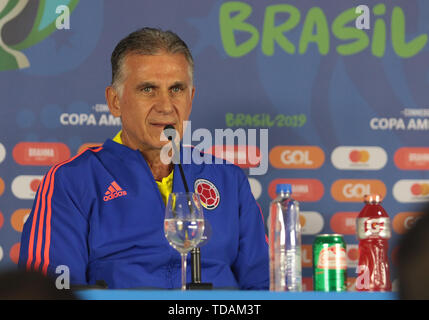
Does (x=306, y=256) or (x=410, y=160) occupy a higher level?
(x=410, y=160)

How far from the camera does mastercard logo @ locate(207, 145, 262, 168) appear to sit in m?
2.96

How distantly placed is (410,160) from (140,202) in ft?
4.42

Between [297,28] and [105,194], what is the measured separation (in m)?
1.28

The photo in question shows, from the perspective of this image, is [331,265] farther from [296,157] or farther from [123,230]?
[296,157]

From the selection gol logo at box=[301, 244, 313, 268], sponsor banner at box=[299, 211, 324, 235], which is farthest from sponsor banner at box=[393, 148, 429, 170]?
gol logo at box=[301, 244, 313, 268]

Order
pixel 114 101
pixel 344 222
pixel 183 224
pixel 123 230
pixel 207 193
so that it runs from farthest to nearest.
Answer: pixel 344 222
pixel 114 101
pixel 207 193
pixel 123 230
pixel 183 224

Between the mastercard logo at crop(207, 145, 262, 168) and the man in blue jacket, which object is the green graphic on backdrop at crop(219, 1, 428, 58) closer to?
the mastercard logo at crop(207, 145, 262, 168)

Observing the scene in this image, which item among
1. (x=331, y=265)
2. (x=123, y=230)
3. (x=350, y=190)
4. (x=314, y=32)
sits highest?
(x=314, y=32)

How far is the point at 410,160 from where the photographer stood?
9.96 ft

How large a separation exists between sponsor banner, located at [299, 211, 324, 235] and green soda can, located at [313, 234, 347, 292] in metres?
1.23

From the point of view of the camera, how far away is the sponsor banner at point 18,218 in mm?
2895

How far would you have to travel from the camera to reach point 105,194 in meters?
2.24

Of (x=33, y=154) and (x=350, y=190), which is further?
(x=350, y=190)

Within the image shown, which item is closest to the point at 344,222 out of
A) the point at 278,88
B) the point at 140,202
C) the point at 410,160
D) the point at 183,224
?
the point at 410,160
